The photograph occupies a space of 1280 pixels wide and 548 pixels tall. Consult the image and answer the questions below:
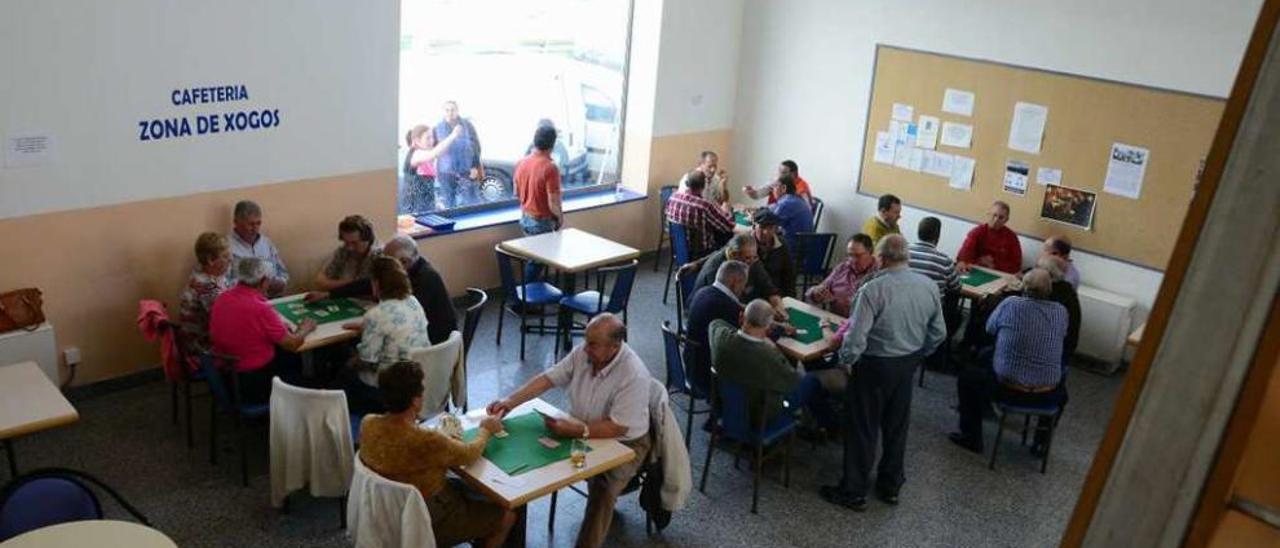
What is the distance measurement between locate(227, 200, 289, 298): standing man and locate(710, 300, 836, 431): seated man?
9.51 feet

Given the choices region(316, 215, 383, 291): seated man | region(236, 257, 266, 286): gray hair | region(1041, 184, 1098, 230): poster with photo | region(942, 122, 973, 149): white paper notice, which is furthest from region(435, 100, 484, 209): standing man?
region(1041, 184, 1098, 230): poster with photo

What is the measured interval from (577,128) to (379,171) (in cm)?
268

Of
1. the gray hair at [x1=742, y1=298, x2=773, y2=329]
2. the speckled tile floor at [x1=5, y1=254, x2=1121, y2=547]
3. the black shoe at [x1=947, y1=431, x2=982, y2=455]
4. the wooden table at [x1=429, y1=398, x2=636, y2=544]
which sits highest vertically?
the gray hair at [x1=742, y1=298, x2=773, y2=329]

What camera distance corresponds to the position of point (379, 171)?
7801mm

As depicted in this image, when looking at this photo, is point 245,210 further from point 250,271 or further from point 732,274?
point 732,274

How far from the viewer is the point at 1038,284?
6.21 metres

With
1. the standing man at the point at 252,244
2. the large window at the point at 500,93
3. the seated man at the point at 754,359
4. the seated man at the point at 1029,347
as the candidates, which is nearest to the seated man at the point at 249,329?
the standing man at the point at 252,244

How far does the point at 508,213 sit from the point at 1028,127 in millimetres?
4498

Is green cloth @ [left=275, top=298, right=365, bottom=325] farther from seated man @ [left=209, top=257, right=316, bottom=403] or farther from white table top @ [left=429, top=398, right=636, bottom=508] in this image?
white table top @ [left=429, top=398, right=636, bottom=508]

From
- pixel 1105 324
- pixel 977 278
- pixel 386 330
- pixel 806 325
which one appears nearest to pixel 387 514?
pixel 386 330

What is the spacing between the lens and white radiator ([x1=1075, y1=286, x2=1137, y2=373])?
27.3ft

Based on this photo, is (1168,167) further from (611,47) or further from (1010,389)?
(611,47)

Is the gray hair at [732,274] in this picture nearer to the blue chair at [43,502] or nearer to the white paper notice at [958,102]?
the blue chair at [43,502]

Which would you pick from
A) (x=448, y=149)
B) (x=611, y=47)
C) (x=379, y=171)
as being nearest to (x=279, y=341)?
(x=379, y=171)
